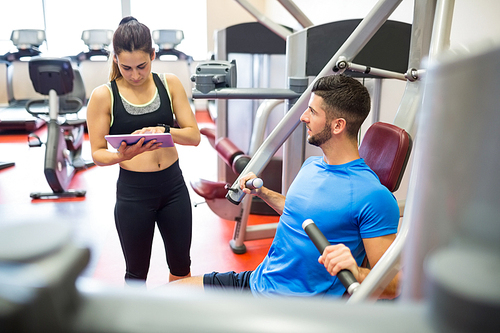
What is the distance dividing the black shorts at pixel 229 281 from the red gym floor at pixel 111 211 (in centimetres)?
44

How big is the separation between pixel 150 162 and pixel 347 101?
2.89 feet

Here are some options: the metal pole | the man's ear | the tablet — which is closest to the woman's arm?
the tablet

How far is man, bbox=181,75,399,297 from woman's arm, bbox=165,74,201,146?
0.57 meters

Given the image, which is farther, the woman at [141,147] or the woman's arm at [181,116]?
the woman's arm at [181,116]

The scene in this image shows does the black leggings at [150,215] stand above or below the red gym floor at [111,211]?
above

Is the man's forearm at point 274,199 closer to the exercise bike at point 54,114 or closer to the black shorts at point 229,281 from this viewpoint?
the black shorts at point 229,281

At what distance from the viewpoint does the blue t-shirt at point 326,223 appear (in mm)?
1285

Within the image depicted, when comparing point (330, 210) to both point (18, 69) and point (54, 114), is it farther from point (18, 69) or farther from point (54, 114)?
point (18, 69)

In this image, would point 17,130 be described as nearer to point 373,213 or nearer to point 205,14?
point 205,14

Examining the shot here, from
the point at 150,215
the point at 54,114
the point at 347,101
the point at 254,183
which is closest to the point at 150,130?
the point at 150,215

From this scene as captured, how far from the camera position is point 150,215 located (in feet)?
5.87

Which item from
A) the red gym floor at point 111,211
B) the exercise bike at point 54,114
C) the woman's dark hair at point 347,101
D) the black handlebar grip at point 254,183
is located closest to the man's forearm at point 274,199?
the black handlebar grip at point 254,183

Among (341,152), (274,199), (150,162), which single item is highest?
(341,152)

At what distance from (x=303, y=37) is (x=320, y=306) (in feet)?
6.79
